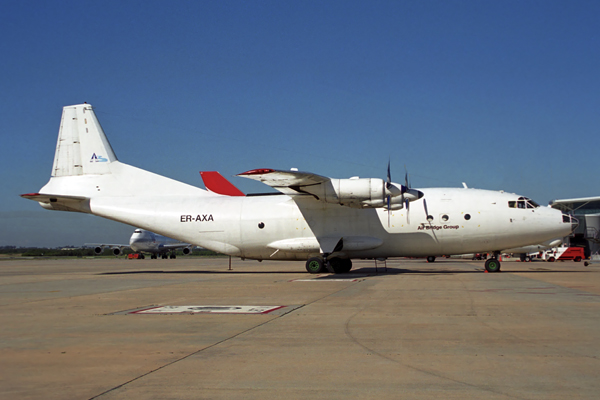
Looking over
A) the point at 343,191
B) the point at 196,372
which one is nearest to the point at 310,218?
the point at 343,191

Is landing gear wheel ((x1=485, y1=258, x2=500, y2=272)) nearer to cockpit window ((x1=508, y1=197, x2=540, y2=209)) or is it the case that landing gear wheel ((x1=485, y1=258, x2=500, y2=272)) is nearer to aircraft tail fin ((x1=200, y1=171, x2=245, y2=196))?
cockpit window ((x1=508, y1=197, x2=540, y2=209))

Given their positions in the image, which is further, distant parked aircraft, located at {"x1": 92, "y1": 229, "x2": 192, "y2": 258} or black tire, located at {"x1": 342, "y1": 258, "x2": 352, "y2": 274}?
distant parked aircraft, located at {"x1": 92, "y1": 229, "x2": 192, "y2": 258}

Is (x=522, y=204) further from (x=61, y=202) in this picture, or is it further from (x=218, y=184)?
(x=61, y=202)

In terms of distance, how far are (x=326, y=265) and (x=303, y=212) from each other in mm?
3040

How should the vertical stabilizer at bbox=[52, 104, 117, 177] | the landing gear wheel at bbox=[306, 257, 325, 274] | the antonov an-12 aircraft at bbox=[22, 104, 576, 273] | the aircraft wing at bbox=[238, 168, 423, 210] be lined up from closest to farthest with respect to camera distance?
1. the aircraft wing at bbox=[238, 168, 423, 210]
2. the antonov an-12 aircraft at bbox=[22, 104, 576, 273]
3. the landing gear wheel at bbox=[306, 257, 325, 274]
4. the vertical stabilizer at bbox=[52, 104, 117, 177]

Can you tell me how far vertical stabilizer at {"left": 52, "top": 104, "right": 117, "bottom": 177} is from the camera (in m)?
28.6

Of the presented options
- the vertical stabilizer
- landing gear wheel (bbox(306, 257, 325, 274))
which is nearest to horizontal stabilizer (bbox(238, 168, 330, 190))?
landing gear wheel (bbox(306, 257, 325, 274))

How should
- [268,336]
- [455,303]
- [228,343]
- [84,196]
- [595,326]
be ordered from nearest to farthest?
1. [228,343]
2. [268,336]
3. [595,326]
4. [455,303]
5. [84,196]

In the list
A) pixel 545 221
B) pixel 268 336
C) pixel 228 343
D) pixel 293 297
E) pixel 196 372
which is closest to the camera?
pixel 196 372

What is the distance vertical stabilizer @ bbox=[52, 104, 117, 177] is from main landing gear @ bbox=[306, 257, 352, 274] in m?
13.0

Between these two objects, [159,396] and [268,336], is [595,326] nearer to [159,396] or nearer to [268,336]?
[268,336]

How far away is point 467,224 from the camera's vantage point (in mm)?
25047

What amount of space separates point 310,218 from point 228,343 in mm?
18431

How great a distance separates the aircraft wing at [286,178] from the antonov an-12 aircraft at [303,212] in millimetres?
50
